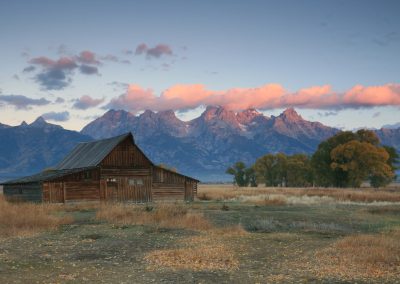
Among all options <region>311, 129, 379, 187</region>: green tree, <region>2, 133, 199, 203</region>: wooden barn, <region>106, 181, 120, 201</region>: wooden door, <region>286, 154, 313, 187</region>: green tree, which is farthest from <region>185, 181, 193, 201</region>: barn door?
<region>286, 154, 313, 187</region>: green tree

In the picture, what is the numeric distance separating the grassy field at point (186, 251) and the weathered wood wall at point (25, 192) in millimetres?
21207

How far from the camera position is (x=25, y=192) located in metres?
55.3

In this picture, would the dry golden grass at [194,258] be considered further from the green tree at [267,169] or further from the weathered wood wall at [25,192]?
the green tree at [267,169]

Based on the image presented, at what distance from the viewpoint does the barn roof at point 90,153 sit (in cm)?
5500

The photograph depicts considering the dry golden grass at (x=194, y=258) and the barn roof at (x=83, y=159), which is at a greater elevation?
the barn roof at (x=83, y=159)

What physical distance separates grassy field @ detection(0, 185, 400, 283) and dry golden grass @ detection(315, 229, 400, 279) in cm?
3

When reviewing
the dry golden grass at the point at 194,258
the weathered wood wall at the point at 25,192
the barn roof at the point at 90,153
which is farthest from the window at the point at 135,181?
the dry golden grass at the point at 194,258

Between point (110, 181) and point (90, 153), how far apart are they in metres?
6.36

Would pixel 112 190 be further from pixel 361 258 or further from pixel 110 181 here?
pixel 361 258

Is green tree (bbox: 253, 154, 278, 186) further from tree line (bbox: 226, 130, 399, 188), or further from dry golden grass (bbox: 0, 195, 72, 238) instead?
dry golden grass (bbox: 0, 195, 72, 238)

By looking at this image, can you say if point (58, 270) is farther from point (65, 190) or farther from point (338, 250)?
point (65, 190)

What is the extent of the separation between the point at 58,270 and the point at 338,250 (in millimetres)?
9889

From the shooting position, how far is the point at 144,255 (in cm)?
1823

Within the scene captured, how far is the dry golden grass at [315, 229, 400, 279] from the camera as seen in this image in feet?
49.2
